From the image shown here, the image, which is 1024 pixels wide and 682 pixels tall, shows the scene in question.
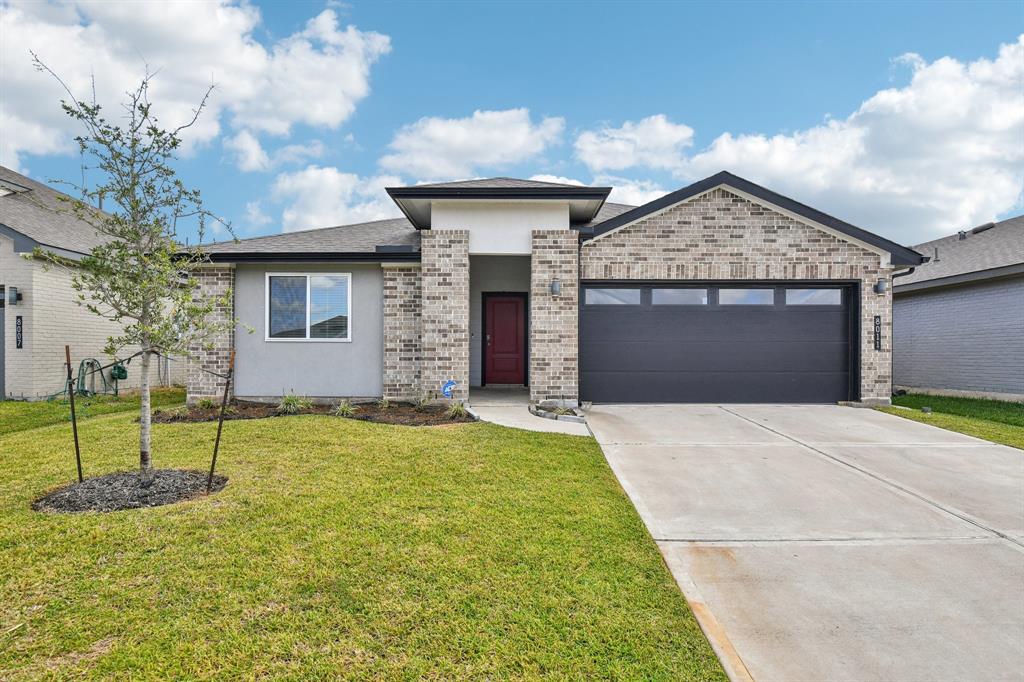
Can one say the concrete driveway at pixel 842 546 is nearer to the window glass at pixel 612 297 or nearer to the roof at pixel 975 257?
the window glass at pixel 612 297

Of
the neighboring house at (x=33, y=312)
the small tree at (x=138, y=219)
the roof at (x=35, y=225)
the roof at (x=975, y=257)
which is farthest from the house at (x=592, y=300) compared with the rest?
Result: the small tree at (x=138, y=219)

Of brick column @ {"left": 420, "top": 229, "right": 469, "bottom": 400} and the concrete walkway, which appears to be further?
brick column @ {"left": 420, "top": 229, "right": 469, "bottom": 400}

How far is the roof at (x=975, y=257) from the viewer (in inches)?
448

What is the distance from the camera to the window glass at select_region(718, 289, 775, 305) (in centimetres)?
1010

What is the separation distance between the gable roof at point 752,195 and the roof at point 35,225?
34.0 feet

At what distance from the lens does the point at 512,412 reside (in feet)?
28.3

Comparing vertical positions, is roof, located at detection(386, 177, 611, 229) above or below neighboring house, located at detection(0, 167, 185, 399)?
above

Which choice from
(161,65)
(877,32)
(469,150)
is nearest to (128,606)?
(161,65)

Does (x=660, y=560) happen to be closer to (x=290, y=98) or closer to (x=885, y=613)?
(x=885, y=613)

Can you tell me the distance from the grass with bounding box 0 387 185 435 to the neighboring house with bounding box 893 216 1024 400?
59.3 ft

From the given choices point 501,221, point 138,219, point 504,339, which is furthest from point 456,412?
point 138,219

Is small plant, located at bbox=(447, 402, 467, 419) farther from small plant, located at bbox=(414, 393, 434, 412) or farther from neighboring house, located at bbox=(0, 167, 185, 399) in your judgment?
neighboring house, located at bbox=(0, 167, 185, 399)

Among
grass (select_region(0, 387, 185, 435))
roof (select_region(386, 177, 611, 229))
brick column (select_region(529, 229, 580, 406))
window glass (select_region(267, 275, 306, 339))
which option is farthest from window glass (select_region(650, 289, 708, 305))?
grass (select_region(0, 387, 185, 435))

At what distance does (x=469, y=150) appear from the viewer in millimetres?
17656
